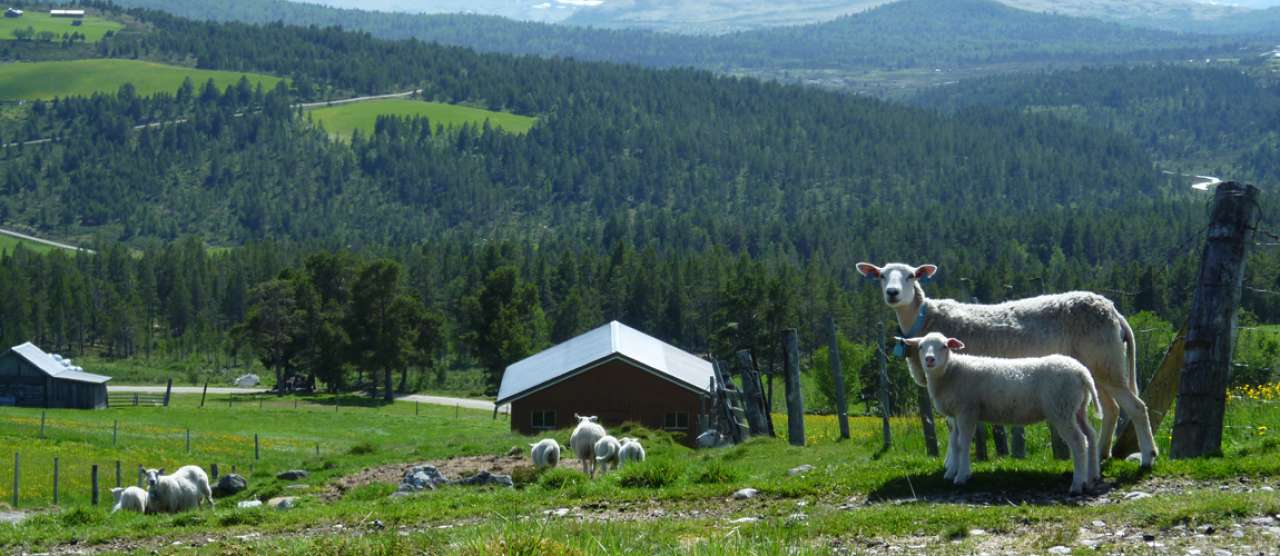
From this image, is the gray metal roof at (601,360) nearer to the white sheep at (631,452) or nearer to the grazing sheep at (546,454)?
the grazing sheep at (546,454)

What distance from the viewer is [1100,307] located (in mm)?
14562

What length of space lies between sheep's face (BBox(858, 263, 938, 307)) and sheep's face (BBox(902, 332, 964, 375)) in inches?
40.3

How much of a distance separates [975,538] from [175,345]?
468 ft

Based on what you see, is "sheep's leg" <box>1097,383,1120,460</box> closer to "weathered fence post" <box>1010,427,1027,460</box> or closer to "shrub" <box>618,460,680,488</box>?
"weathered fence post" <box>1010,427,1027,460</box>

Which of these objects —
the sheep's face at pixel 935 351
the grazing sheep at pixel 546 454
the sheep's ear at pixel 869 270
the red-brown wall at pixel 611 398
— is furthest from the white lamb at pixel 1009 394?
the red-brown wall at pixel 611 398

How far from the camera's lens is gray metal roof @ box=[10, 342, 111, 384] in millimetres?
83062

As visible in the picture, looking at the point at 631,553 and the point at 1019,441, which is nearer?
the point at 631,553

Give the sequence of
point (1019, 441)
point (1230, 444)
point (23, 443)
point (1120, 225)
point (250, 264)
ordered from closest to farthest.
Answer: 1. point (1230, 444)
2. point (1019, 441)
3. point (23, 443)
4. point (250, 264)
5. point (1120, 225)

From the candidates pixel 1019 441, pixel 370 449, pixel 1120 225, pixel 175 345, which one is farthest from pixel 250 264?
pixel 1019 441

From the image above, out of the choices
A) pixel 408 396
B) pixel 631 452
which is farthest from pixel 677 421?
pixel 408 396

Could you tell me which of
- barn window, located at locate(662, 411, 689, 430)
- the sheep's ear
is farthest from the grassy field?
barn window, located at locate(662, 411, 689, 430)

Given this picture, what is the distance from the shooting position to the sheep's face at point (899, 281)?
14.8 m

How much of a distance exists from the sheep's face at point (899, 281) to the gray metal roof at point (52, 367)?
75.3 metres

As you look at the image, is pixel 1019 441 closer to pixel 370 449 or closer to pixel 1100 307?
pixel 1100 307
